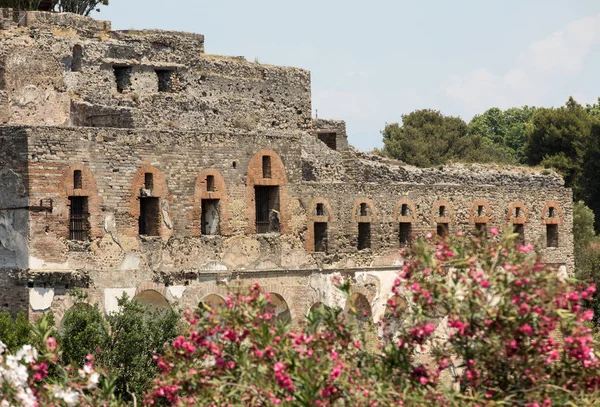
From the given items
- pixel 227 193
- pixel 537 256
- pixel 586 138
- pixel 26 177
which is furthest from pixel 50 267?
pixel 586 138

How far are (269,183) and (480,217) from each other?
22.3ft

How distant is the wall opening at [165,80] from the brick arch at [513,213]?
8661mm

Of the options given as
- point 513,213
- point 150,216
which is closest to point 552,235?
point 513,213

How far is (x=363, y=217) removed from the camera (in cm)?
3484

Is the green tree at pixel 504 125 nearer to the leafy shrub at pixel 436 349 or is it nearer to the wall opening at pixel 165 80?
the wall opening at pixel 165 80

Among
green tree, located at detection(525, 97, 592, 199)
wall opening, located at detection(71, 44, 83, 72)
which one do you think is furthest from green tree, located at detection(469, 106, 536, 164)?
wall opening, located at detection(71, 44, 83, 72)

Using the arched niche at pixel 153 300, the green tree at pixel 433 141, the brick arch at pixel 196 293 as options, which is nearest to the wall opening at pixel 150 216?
the arched niche at pixel 153 300

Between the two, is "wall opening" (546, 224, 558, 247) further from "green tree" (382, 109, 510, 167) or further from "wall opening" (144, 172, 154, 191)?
"green tree" (382, 109, 510, 167)

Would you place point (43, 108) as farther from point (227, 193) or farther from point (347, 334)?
point (347, 334)

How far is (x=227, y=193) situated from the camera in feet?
105

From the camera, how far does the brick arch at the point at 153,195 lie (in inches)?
1188

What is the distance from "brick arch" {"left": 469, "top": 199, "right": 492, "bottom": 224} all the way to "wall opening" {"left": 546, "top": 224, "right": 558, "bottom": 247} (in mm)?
2426

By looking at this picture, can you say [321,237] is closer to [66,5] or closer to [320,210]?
[320,210]

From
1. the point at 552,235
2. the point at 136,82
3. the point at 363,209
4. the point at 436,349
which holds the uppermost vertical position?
the point at 136,82
